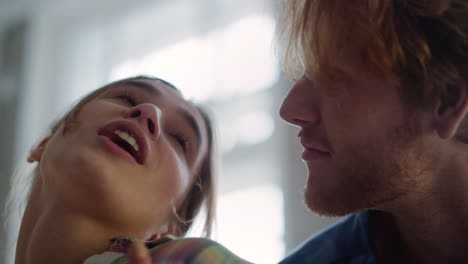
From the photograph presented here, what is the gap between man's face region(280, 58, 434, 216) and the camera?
88 cm

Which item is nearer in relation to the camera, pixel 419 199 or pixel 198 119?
pixel 419 199

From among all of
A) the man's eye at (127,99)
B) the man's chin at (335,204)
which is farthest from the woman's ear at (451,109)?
the man's eye at (127,99)

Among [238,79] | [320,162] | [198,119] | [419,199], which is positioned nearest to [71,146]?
[198,119]

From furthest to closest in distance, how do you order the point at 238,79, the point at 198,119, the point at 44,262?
1. the point at 238,79
2. the point at 198,119
3. the point at 44,262

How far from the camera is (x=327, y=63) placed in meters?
0.89

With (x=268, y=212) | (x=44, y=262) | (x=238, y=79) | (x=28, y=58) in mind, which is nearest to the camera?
(x=44, y=262)

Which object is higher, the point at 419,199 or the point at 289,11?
the point at 289,11

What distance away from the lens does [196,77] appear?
6.49ft

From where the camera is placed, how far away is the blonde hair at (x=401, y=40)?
843 mm

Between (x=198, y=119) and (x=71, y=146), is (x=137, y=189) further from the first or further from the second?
(x=198, y=119)

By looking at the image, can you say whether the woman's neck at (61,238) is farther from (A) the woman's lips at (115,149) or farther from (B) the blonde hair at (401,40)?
(B) the blonde hair at (401,40)

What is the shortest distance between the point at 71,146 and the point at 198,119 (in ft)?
0.83

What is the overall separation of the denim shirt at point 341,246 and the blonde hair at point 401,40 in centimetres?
26

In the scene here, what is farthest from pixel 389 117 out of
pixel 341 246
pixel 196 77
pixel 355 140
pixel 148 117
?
pixel 196 77
